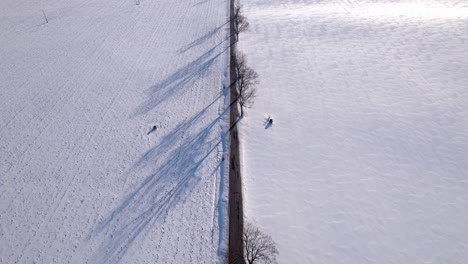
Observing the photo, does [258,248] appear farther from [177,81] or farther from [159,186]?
[177,81]

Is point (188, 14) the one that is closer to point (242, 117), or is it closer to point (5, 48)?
point (5, 48)

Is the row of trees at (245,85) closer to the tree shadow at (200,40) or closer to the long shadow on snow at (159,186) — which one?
the long shadow on snow at (159,186)

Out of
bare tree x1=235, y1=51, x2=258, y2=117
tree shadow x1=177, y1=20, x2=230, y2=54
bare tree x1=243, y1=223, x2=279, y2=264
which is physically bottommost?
bare tree x1=243, y1=223, x2=279, y2=264

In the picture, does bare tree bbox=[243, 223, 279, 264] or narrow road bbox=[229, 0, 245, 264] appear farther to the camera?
narrow road bbox=[229, 0, 245, 264]

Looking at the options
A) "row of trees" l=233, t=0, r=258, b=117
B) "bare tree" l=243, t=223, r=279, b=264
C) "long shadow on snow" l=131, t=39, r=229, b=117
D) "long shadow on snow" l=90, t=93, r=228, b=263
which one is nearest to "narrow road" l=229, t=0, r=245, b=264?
"bare tree" l=243, t=223, r=279, b=264

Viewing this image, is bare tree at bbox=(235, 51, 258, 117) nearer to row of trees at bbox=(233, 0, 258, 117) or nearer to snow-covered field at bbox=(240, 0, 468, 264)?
row of trees at bbox=(233, 0, 258, 117)

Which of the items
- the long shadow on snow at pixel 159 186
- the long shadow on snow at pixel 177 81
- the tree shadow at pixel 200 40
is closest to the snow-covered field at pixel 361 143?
the long shadow on snow at pixel 159 186

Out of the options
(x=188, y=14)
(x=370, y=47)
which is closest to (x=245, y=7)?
(x=188, y=14)
